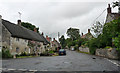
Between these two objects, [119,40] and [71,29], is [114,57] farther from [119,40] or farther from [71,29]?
[71,29]

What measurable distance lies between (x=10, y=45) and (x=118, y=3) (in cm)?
1984

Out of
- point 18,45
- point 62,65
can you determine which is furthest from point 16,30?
point 62,65

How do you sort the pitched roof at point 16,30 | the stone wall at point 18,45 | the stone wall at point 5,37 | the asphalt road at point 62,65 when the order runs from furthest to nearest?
the pitched roof at point 16,30
the stone wall at point 18,45
the stone wall at point 5,37
the asphalt road at point 62,65

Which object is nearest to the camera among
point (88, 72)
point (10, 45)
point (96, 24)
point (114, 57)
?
point (88, 72)

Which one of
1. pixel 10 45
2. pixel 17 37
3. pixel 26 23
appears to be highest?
pixel 26 23

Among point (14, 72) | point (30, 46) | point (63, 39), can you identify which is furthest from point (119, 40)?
point (63, 39)

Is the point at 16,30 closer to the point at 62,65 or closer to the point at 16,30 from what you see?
the point at 16,30

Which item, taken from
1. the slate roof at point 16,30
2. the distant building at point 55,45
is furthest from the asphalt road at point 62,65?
the distant building at point 55,45

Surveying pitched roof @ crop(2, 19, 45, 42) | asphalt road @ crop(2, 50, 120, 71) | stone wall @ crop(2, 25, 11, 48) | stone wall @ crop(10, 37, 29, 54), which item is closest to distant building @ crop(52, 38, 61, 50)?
pitched roof @ crop(2, 19, 45, 42)

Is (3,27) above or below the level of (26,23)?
below

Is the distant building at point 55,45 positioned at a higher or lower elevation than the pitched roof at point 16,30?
lower

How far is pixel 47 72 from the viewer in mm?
7051

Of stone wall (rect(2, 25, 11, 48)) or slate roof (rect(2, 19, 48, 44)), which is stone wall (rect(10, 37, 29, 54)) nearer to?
stone wall (rect(2, 25, 11, 48))

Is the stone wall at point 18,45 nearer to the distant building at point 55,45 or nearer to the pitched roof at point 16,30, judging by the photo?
the pitched roof at point 16,30
